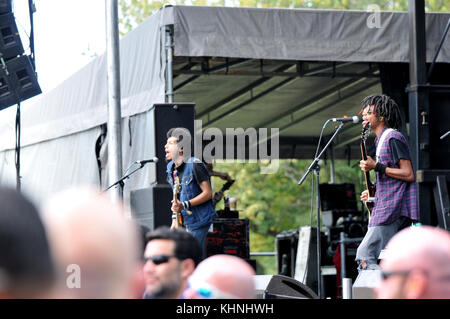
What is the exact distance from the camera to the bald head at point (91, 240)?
1633mm

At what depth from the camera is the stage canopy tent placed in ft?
29.8

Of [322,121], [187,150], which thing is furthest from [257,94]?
[187,150]

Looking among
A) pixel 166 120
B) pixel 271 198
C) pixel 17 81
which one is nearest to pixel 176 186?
pixel 166 120

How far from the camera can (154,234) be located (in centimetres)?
327

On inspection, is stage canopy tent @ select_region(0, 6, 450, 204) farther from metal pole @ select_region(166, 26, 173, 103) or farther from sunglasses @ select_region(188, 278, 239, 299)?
sunglasses @ select_region(188, 278, 239, 299)

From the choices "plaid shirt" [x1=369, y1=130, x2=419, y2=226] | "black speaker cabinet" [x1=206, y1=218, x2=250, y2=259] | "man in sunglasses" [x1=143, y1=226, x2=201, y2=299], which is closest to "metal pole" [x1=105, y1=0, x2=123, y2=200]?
"black speaker cabinet" [x1=206, y1=218, x2=250, y2=259]

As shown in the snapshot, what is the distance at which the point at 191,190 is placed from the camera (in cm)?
773

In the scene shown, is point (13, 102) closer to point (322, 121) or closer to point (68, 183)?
point (68, 183)

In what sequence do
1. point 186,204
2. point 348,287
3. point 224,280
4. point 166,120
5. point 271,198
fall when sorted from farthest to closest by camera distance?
point 271,198, point 166,120, point 186,204, point 348,287, point 224,280

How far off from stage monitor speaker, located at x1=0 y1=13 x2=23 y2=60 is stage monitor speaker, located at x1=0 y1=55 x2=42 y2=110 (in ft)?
0.33

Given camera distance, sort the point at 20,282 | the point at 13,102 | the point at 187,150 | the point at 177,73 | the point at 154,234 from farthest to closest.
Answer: the point at 177,73 < the point at 13,102 < the point at 187,150 < the point at 154,234 < the point at 20,282

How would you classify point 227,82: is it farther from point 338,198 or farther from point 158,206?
point 338,198

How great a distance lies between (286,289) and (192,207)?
256cm
